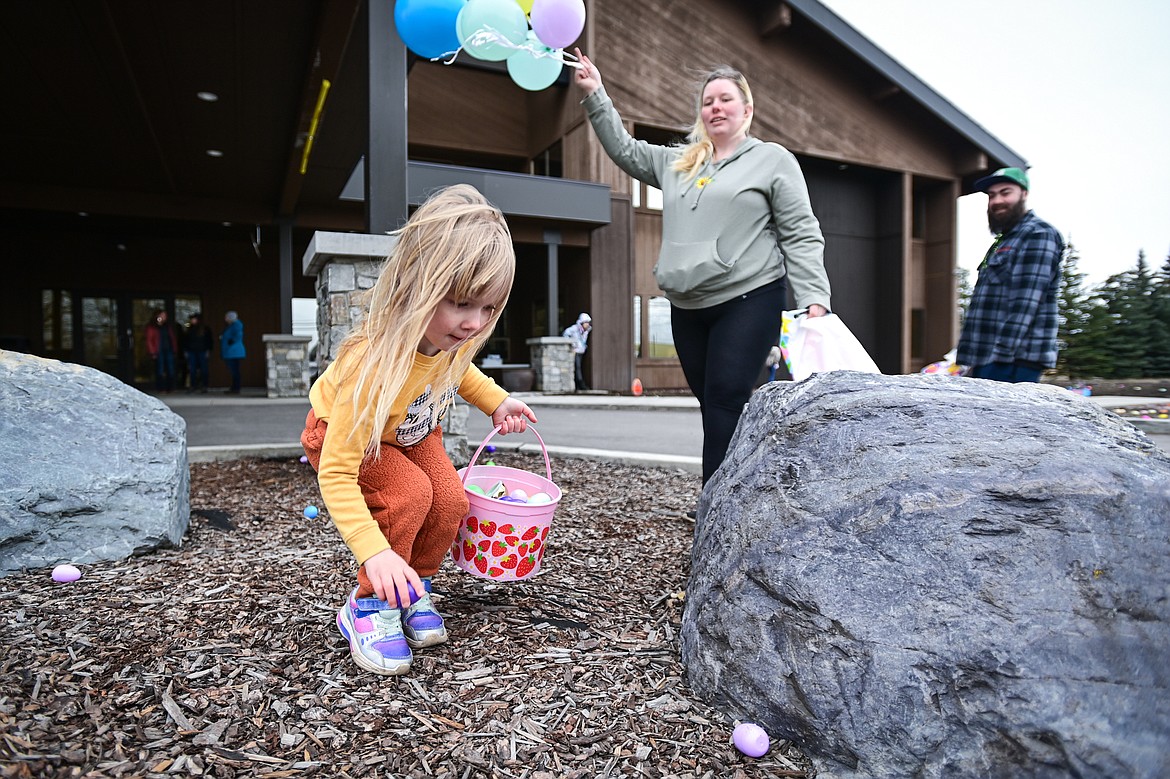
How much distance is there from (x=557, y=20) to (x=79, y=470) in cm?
266

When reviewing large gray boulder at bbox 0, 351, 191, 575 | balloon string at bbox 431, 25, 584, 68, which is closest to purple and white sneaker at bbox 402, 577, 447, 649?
large gray boulder at bbox 0, 351, 191, 575

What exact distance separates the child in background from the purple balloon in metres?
1.74

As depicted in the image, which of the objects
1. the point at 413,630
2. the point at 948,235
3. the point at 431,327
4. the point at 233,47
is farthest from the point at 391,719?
the point at 948,235

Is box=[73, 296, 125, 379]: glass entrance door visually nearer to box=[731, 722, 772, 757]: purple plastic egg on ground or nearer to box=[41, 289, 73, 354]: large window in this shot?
box=[41, 289, 73, 354]: large window

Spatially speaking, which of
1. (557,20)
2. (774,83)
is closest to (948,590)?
(557,20)

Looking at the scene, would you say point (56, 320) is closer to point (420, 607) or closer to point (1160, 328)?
point (420, 607)

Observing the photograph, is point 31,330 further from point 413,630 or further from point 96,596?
point 413,630

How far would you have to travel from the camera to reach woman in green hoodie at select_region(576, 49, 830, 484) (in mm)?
2520

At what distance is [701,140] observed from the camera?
2785 mm

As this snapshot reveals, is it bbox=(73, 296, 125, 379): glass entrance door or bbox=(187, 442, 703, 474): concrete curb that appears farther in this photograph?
bbox=(73, 296, 125, 379): glass entrance door

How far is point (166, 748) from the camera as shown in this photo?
4.33 ft

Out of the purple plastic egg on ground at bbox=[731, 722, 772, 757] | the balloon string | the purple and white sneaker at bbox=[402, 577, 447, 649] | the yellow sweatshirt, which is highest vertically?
the balloon string

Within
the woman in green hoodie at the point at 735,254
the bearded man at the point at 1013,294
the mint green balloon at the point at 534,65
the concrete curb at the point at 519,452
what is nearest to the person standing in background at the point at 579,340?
the concrete curb at the point at 519,452

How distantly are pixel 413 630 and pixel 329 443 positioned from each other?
591mm
